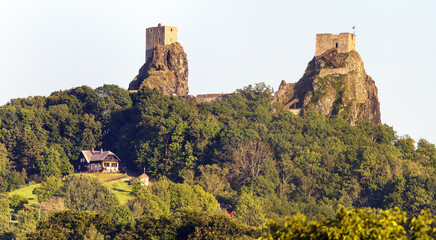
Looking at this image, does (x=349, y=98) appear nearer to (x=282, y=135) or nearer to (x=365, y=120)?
(x=365, y=120)

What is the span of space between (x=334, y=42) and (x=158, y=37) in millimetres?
19607

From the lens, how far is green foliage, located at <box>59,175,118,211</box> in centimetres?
7800

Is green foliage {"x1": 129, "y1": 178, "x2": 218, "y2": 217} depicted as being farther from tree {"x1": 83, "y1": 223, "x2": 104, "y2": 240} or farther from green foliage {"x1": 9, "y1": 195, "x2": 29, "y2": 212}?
tree {"x1": 83, "y1": 223, "x2": 104, "y2": 240}

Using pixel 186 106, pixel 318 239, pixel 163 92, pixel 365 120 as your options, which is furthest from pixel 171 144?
pixel 318 239

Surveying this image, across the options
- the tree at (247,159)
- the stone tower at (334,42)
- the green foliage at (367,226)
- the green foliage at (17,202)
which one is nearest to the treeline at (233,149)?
the tree at (247,159)

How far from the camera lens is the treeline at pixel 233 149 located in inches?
3361

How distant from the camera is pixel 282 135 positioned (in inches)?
3720

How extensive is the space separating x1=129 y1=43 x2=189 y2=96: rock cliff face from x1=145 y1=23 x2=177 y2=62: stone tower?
775mm

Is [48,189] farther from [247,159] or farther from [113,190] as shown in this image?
[247,159]

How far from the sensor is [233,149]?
90.4m

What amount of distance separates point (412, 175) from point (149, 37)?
34881 mm

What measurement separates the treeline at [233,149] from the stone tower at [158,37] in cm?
718

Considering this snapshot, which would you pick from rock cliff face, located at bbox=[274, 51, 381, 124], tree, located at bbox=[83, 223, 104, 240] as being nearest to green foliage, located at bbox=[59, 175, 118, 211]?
tree, located at bbox=[83, 223, 104, 240]

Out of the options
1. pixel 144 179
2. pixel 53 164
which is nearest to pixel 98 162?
pixel 53 164
